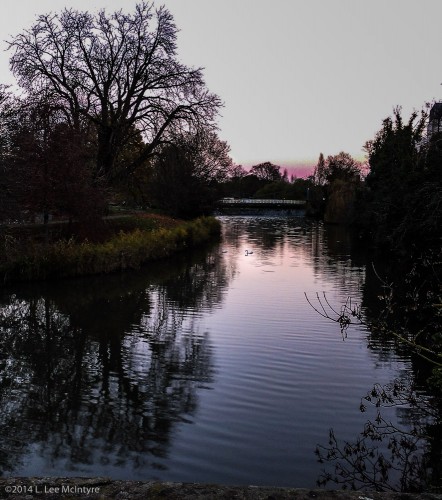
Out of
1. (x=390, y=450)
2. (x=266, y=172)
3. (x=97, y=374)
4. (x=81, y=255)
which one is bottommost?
(x=97, y=374)

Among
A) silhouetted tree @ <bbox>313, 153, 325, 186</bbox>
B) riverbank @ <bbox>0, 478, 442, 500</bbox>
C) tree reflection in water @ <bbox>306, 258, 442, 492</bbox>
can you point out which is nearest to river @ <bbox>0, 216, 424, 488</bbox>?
tree reflection in water @ <bbox>306, 258, 442, 492</bbox>

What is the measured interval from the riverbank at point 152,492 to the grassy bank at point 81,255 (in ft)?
55.7

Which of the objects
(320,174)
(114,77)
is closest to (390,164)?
(114,77)

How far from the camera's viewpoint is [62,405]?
25.0ft

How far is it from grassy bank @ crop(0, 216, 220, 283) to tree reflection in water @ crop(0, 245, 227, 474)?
176 centimetres

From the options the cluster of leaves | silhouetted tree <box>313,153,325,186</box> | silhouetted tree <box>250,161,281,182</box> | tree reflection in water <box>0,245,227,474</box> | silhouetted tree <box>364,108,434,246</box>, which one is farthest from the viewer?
silhouetted tree <box>250,161,281,182</box>

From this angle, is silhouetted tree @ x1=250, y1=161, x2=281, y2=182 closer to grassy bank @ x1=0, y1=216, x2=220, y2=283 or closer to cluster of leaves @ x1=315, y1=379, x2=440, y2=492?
grassy bank @ x1=0, y1=216, x2=220, y2=283

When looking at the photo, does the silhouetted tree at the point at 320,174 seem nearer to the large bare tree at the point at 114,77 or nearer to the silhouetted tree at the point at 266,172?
the silhouetted tree at the point at 266,172

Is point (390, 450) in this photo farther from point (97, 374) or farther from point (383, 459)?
point (97, 374)

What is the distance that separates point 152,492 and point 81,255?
1966cm

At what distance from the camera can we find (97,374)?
30.4 ft

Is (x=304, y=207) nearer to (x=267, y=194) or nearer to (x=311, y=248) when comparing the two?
(x=267, y=194)

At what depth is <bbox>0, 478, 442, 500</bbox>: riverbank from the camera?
2600 millimetres

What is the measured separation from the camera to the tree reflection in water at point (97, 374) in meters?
6.21
